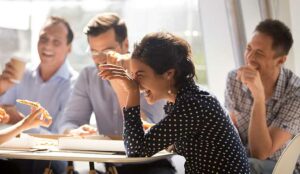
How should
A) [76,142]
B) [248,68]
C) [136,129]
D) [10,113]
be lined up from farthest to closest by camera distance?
1. [10,113]
2. [248,68]
3. [76,142]
4. [136,129]

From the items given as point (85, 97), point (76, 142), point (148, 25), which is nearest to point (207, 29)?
point (148, 25)

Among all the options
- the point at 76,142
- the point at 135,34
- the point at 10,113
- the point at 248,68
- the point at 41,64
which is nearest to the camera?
the point at 76,142

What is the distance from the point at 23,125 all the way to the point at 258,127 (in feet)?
3.83

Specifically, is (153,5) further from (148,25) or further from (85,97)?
(85,97)

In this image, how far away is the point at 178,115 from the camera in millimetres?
1700

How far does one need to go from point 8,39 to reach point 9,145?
190cm

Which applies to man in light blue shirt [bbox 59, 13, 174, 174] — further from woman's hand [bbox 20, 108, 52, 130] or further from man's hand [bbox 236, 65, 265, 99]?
woman's hand [bbox 20, 108, 52, 130]

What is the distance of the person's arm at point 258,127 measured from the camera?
92.8 inches

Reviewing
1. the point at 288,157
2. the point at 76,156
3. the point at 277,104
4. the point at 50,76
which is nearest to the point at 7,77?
the point at 50,76

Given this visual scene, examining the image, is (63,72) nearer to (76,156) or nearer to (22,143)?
(22,143)

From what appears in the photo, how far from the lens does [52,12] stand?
3604 millimetres

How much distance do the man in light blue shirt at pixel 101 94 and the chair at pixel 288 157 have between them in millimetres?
1029

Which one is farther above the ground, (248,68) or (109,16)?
(109,16)

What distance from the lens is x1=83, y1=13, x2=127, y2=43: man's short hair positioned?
2.70 meters
